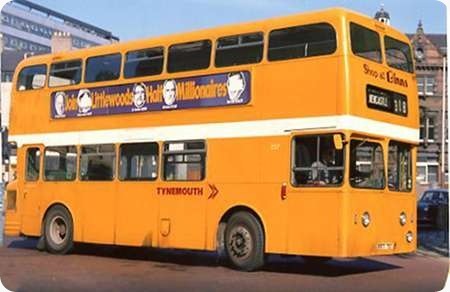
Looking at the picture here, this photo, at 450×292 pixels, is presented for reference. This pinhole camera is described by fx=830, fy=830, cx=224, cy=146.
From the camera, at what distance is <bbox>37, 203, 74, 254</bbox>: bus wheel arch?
52.9 ft

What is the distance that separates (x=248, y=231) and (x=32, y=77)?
6.49m

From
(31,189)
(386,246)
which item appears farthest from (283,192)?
(31,189)

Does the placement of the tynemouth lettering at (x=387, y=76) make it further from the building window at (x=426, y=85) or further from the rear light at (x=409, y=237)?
the building window at (x=426, y=85)

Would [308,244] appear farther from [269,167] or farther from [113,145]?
[113,145]

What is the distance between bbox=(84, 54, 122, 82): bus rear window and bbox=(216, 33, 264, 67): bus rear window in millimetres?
2478

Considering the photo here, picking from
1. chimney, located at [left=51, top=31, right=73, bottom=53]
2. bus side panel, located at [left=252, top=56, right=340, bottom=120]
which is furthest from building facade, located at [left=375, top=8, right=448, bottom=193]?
bus side panel, located at [left=252, top=56, right=340, bottom=120]

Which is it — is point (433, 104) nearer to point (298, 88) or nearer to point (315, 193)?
point (298, 88)

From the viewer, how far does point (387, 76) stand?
1316 centimetres

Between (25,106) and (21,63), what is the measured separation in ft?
3.43

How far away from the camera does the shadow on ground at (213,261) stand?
45.1 feet

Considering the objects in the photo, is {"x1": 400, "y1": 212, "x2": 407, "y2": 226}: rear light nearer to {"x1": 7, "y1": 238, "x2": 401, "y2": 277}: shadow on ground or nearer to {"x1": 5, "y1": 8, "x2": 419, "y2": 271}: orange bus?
{"x1": 5, "y1": 8, "x2": 419, "y2": 271}: orange bus

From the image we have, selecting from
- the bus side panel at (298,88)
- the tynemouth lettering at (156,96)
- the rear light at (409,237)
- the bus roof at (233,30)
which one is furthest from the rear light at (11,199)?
the rear light at (409,237)

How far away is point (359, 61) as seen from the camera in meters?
12.4

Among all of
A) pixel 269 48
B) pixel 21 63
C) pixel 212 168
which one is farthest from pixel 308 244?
pixel 21 63
